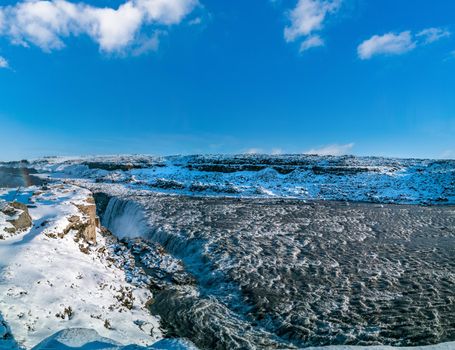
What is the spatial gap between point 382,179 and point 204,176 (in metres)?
24.9

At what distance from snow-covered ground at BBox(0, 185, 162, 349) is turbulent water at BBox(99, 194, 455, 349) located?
106 centimetres

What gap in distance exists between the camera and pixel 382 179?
44594 mm

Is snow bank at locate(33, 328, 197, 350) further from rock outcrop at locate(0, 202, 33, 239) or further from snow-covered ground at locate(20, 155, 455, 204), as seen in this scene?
snow-covered ground at locate(20, 155, 455, 204)

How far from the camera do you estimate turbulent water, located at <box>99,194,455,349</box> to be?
888 cm

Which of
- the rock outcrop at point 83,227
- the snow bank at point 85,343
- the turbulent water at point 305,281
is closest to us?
the snow bank at point 85,343

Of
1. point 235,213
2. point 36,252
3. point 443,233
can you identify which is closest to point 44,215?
point 36,252

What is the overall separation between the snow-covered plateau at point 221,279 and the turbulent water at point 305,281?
0.17ft

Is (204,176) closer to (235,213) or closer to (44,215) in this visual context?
(235,213)

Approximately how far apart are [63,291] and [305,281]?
26.3 feet

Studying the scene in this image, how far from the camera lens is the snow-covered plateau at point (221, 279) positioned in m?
8.21

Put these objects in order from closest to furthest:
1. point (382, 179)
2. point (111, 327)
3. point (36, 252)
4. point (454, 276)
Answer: point (111, 327) → point (36, 252) → point (454, 276) → point (382, 179)

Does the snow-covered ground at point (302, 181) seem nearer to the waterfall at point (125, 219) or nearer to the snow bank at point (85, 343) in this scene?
the waterfall at point (125, 219)

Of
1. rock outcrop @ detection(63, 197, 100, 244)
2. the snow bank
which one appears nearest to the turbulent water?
the snow bank

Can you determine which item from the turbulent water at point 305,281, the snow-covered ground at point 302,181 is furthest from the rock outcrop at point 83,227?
the snow-covered ground at point 302,181
